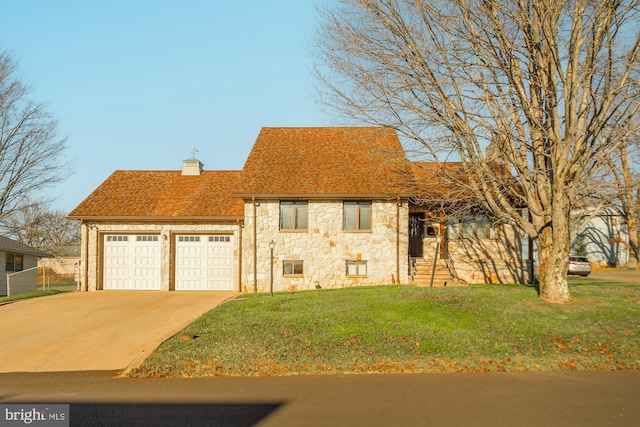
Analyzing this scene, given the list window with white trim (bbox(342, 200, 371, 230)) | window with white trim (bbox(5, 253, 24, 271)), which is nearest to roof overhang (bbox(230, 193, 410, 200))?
window with white trim (bbox(342, 200, 371, 230))

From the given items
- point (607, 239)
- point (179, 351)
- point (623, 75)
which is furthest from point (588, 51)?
point (607, 239)

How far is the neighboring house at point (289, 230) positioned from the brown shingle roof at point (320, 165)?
0.16 feet

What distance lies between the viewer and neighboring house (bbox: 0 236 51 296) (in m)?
29.8

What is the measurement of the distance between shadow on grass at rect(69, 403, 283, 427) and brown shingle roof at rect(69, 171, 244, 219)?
15.1 meters

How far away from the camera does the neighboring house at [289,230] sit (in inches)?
851

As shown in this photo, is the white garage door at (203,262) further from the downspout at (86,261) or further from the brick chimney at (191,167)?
the brick chimney at (191,167)

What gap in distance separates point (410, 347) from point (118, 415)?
5866 mm

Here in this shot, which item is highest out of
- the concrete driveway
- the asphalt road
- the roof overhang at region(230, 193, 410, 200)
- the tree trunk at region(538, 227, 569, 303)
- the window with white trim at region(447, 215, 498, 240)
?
the roof overhang at region(230, 193, 410, 200)

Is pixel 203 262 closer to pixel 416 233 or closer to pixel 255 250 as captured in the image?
pixel 255 250

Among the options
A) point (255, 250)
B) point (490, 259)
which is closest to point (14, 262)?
point (255, 250)

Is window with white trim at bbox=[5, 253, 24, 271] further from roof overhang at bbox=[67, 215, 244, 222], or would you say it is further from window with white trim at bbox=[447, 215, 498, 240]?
window with white trim at bbox=[447, 215, 498, 240]

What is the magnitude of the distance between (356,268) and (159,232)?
8591 millimetres

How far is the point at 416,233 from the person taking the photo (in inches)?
928

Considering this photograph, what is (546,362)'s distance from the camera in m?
10.3
